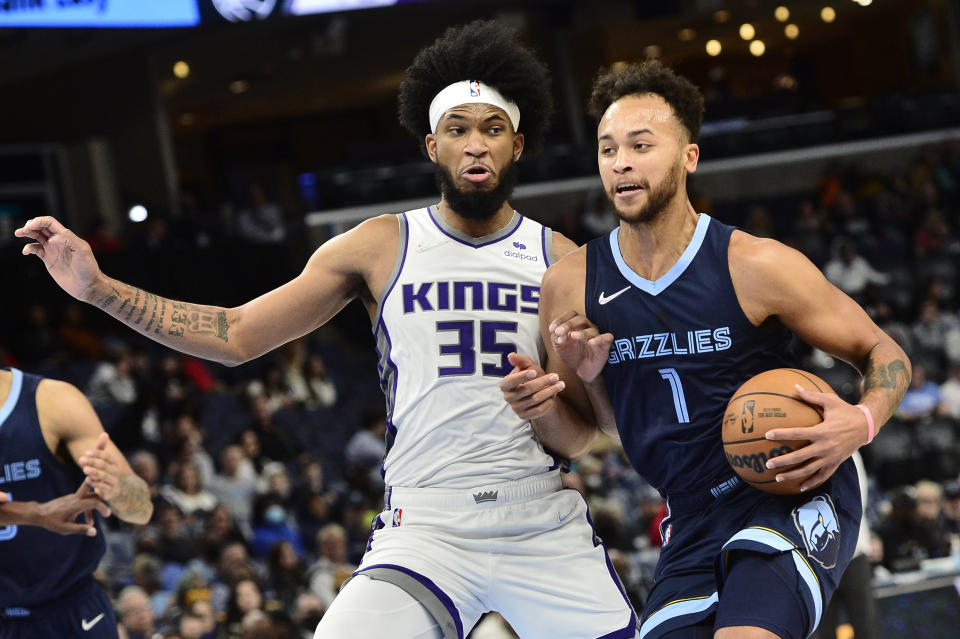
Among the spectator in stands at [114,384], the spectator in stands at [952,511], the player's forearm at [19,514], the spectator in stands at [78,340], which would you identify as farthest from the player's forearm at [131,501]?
the spectator in stands at [78,340]

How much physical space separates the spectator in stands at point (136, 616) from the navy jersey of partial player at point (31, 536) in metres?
3.59

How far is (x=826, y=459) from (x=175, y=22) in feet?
41.9

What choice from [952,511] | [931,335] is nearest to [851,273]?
[931,335]

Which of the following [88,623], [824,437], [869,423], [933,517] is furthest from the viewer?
[933,517]

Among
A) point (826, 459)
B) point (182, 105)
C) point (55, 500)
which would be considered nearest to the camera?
point (826, 459)

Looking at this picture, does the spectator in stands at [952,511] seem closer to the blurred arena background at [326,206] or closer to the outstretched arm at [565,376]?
the blurred arena background at [326,206]

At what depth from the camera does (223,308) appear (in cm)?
389

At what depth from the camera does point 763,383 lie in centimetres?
338

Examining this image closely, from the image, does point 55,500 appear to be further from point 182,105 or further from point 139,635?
point 182,105

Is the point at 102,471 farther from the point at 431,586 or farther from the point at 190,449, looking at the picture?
the point at 190,449

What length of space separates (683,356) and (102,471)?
2.19 m

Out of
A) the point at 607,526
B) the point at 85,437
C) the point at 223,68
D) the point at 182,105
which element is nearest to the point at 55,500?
the point at 85,437

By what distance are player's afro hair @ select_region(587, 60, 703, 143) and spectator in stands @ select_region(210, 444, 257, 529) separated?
730cm

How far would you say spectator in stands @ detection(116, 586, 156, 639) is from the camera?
8078 millimetres
